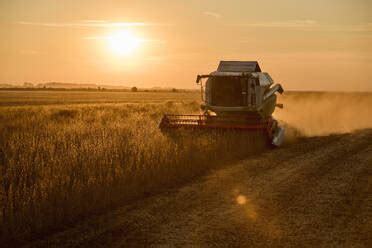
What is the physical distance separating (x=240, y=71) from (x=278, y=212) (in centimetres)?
1278

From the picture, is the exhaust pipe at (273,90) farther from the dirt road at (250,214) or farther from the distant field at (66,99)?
the distant field at (66,99)

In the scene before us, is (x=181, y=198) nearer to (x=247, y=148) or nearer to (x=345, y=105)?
(x=247, y=148)

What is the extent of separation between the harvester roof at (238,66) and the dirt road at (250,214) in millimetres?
8585

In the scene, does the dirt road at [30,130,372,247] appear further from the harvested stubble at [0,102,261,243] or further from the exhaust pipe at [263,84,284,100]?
the exhaust pipe at [263,84,284,100]

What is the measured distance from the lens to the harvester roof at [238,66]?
21.2m

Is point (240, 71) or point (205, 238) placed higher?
point (240, 71)

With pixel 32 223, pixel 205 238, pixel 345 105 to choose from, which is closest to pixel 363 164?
pixel 205 238

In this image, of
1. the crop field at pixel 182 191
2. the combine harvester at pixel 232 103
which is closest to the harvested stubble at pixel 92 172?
the crop field at pixel 182 191

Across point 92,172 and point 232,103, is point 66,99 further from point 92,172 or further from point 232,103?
point 92,172

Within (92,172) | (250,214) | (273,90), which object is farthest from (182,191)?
(273,90)

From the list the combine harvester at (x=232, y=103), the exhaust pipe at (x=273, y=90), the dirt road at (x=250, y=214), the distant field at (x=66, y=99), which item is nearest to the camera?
the dirt road at (x=250, y=214)

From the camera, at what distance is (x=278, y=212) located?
8.72m

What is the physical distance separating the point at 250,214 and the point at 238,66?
44.9ft

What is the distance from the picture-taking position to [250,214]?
28.2 ft
